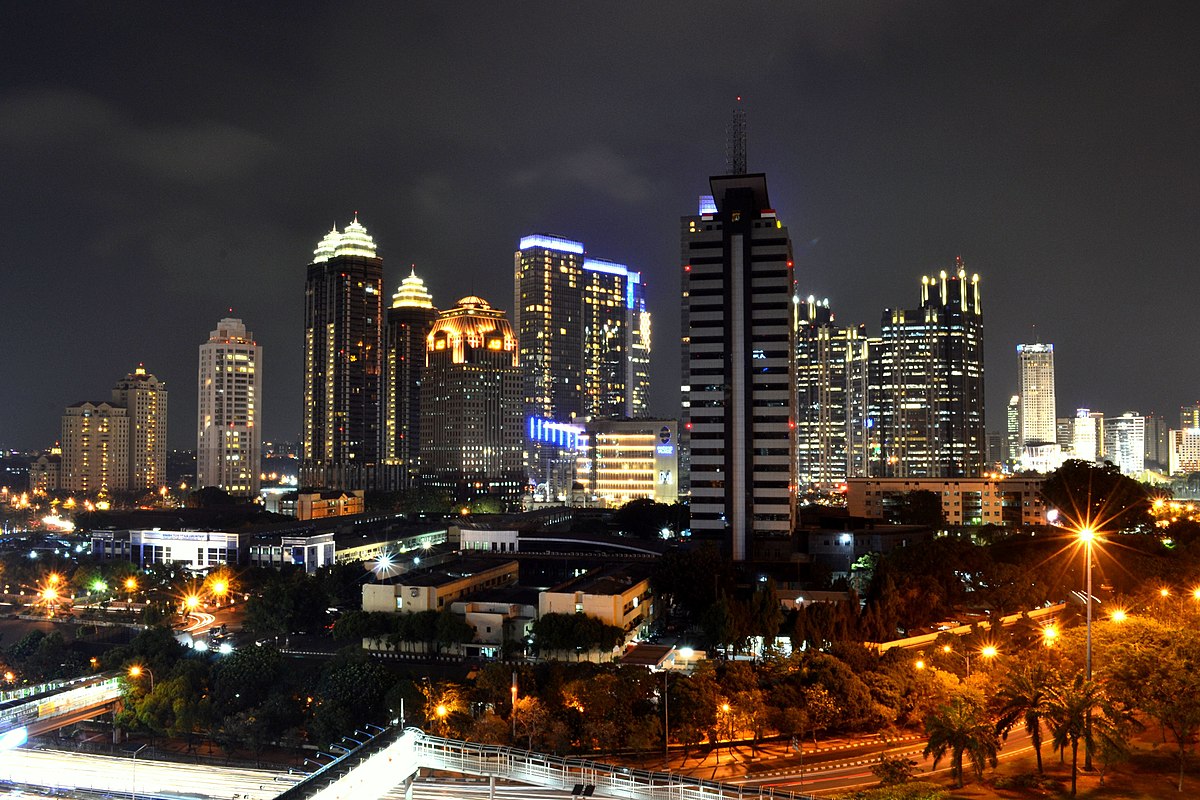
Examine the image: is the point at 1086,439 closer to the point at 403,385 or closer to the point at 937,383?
the point at 937,383

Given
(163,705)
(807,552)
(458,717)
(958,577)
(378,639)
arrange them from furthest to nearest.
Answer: (807,552) → (958,577) → (378,639) → (163,705) → (458,717)

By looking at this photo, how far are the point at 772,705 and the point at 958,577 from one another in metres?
20.0

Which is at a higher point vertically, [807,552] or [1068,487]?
[1068,487]

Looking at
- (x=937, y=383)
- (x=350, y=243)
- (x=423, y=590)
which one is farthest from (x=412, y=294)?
(x=423, y=590)

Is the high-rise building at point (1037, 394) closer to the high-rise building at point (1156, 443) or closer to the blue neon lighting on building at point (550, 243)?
the high-rise building at point (1156, 443)

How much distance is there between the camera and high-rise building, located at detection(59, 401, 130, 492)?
12319cm

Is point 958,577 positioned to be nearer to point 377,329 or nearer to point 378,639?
point 378,639

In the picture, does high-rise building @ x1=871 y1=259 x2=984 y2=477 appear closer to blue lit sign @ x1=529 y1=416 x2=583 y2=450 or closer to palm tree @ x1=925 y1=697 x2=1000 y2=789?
blue lit sign @ x1=529 y1=416 x2=583 y2=450

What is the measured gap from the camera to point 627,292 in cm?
13438

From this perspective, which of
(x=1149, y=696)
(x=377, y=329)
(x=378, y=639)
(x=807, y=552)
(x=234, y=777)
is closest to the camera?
(x=234, y=777)

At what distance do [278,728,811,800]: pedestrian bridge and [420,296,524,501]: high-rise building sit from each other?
90.2m

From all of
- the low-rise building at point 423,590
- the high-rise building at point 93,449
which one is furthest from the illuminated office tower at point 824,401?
the high-rise building at point 93,449

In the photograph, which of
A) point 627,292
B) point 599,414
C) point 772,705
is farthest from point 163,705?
point 627,292

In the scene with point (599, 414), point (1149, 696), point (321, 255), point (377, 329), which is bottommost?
point (1149, 696)
